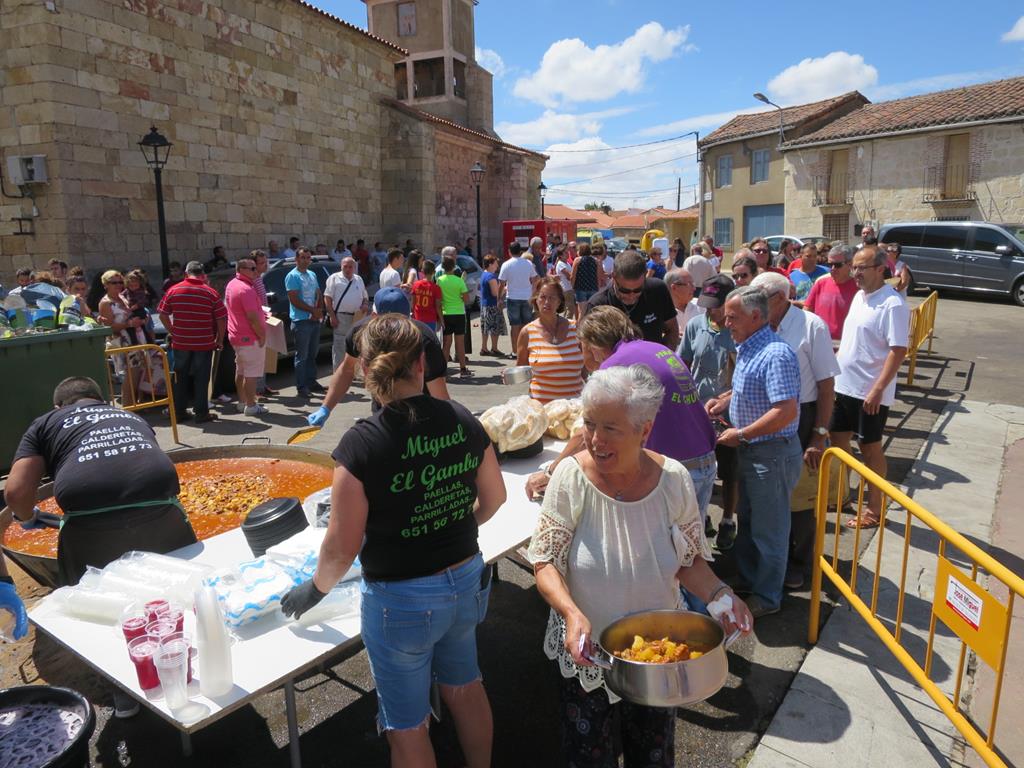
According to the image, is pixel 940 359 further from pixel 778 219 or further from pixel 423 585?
pixel 778 219

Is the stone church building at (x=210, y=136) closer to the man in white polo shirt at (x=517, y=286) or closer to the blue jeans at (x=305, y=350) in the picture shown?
the blue jeans at (x=305, y=350)

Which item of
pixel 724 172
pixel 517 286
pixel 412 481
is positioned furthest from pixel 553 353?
pixel 724 172

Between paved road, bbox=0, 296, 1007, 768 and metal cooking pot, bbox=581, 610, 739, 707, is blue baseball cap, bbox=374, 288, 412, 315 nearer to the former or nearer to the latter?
paved road, bbox=0, 296, 1007, 768

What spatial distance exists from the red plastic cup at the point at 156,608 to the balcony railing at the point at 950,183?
30.8m

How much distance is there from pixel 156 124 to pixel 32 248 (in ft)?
12.9

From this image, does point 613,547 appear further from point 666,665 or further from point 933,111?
point 933,111

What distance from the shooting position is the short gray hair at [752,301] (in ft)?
11.3

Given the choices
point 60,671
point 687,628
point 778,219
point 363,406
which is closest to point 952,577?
point 687,628

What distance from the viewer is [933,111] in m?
26.9

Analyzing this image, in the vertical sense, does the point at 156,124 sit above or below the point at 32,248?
above

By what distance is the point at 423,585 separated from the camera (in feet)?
7.11

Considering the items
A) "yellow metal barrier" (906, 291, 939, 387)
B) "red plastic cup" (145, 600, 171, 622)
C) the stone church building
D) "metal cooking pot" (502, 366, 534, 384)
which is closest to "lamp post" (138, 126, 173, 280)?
the stone church building

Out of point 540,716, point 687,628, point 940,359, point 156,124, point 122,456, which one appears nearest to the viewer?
point 687,628

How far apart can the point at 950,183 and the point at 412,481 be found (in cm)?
3080
